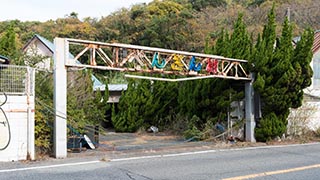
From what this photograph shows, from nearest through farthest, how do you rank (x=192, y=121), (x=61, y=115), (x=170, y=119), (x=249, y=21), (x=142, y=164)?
1. (x=142, y=164)
2. (x=61, y=115)
3. (x=192, y=121)
4. (x=170, y=119)
5. (x=249, y=21)

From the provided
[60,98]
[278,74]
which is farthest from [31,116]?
[278,74]

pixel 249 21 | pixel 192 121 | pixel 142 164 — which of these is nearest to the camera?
pixel 142 164

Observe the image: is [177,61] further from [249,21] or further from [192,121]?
[249,21]

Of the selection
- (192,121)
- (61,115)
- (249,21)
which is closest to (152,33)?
(249,21)

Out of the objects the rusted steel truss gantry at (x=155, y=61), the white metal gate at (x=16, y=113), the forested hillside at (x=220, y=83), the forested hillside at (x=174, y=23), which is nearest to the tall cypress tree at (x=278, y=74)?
the forested hillside at (x=220, y=83)

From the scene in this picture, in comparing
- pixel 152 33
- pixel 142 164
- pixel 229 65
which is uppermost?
pixel 152 33

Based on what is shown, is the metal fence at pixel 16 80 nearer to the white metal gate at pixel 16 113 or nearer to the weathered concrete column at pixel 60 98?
the white metal gate at pixel 16 113

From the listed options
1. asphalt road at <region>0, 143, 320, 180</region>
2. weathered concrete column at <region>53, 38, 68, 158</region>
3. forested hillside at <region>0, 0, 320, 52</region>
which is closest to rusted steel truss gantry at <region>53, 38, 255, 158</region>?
weathered concrete column at <region>53, 38, 68, 158</region>

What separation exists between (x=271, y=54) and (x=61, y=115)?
920 cm

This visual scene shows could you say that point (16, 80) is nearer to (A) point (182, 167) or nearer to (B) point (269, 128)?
(A) point (182, 167)

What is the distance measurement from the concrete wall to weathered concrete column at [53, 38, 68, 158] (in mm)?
750

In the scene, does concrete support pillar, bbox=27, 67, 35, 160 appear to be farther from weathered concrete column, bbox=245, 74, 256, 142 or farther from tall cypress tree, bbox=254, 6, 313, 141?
weathered concrete column, bbox=245, 74, 256, 142

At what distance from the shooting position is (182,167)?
9758 millimetres

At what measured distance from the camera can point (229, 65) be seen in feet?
52.1
